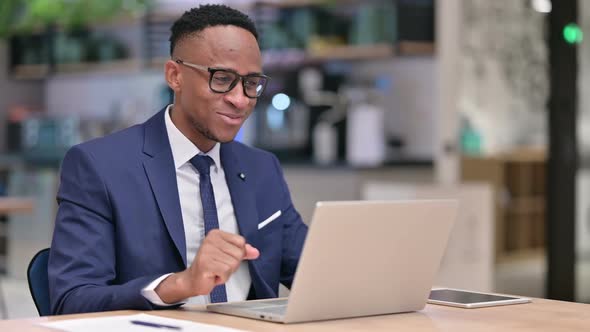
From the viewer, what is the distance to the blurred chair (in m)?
2.02

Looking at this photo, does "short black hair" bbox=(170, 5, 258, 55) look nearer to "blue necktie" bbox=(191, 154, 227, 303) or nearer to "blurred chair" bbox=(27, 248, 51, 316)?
"blue necktie" bbox=(191, 154, 227, 303)

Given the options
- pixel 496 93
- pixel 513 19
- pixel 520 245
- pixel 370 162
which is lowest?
pixel 520 245

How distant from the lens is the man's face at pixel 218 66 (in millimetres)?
2100

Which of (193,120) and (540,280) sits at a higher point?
(193,120)

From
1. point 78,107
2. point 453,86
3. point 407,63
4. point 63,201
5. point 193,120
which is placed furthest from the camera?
point 78,107

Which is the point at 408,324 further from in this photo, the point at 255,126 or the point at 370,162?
the point at 255,126

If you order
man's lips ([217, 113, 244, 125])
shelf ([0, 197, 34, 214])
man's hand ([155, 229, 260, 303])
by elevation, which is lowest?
shelf ([0, 197, 34, 214])

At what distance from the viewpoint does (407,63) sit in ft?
20.1

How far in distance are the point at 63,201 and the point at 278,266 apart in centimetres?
52

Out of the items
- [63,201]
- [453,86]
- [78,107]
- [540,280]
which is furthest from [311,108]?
[63,201]

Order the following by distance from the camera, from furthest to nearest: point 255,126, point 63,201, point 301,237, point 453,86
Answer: point 255,126 → point 453,86 → point 301,237 → point 63,201

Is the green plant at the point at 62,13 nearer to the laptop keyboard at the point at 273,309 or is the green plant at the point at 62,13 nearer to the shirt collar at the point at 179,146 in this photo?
the shirt collar at the point at 179,146

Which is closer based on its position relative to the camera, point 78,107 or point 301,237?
point 301,237

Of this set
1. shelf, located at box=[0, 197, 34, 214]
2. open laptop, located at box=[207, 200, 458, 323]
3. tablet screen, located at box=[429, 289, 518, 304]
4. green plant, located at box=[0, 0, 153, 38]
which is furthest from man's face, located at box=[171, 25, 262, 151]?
green plant, located at box=[0, 0, 153, 38]
